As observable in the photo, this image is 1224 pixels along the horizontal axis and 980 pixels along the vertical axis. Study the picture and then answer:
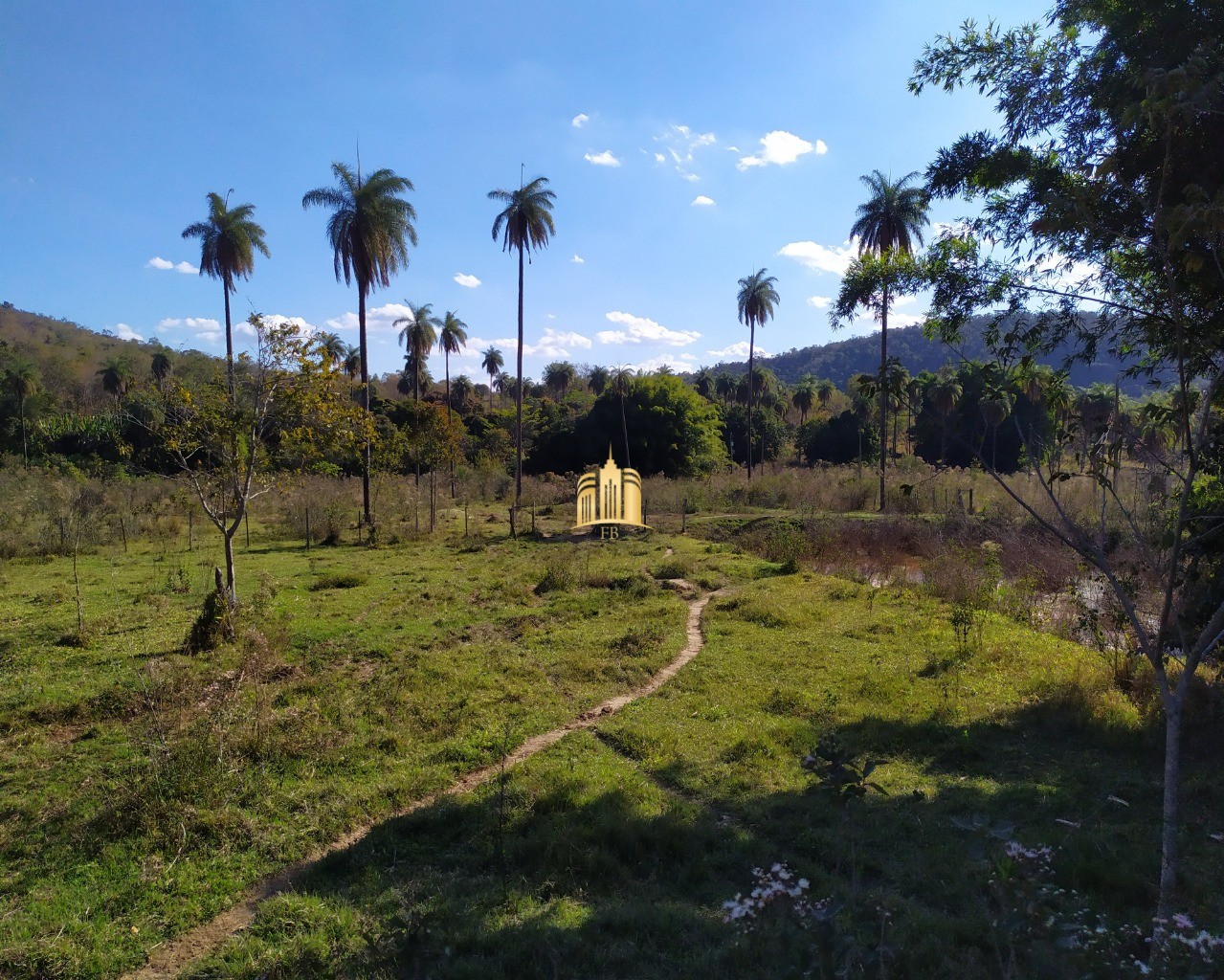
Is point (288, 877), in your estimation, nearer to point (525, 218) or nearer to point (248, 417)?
point (248, 417)

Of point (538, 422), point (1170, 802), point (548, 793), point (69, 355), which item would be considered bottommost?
point (548, 793)

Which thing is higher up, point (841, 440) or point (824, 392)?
point (824, 392)

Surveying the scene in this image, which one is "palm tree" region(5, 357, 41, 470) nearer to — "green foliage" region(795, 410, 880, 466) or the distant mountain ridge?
"green foliage" region(795, 410, 880, 466)

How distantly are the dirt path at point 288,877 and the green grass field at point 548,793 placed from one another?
92 mm

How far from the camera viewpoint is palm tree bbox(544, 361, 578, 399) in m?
71.9

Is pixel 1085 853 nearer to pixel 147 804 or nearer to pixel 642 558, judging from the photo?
pixel 147 804

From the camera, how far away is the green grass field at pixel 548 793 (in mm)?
3895

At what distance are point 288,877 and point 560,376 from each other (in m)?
68.8

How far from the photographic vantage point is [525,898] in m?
4.35

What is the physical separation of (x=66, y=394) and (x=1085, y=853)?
61119mm

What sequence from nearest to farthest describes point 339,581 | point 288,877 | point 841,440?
1. point 288,877
2. point 339,581
3. point 841,440

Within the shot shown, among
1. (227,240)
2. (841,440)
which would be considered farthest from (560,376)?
(227,240)
